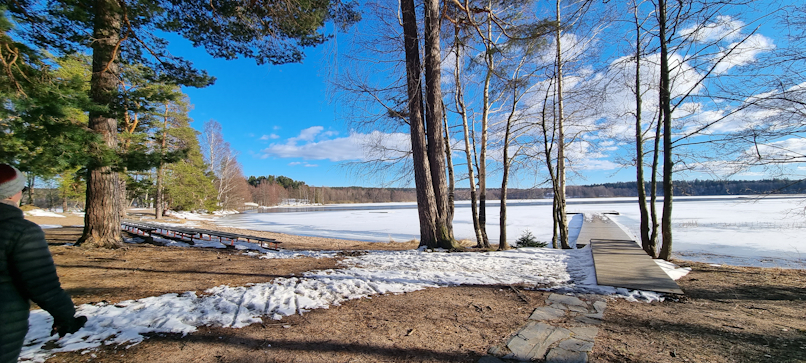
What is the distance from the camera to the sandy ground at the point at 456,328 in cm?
207

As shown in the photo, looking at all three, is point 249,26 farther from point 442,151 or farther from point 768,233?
point 768,233

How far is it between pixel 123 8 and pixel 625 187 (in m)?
110

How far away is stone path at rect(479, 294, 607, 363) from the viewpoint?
208cm

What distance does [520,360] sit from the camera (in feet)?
6.63

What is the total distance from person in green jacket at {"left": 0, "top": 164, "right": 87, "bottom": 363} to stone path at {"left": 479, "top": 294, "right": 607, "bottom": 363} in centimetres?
224

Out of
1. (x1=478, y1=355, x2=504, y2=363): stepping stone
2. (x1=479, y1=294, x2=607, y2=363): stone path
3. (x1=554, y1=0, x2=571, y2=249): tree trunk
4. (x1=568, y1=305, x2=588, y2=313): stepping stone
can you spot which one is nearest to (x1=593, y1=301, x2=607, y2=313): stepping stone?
(x1=479, y1=294, x2=607, y2=363): stone path

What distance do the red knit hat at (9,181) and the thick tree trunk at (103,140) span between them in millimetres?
5565

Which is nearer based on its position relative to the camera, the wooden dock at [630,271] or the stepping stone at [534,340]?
the stepping stone at [534,340]

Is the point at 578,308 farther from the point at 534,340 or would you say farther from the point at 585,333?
the point at 534,340

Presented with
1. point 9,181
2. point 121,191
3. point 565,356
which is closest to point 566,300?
point 565,356

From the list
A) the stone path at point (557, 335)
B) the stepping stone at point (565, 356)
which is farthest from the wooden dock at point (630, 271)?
the stepping stone at point (565, 356)

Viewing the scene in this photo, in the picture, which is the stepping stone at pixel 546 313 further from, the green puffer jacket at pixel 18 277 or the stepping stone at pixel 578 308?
the green puffer jacket at pixel 18 277

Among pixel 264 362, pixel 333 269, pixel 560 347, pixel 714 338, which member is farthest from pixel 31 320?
pixel 714 338

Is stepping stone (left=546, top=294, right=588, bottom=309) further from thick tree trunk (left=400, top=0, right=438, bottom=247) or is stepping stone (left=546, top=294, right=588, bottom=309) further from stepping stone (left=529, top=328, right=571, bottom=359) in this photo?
thick tree trunk (left=400, top=0, right=438, bottom=247)
